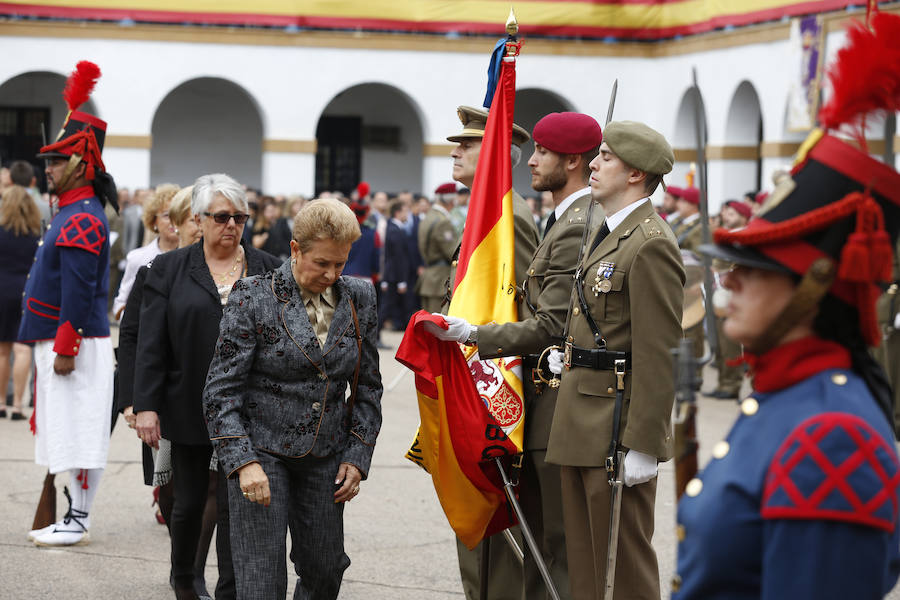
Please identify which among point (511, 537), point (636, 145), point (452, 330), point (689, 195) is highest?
point (689, 195)

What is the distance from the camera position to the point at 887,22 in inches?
84.8

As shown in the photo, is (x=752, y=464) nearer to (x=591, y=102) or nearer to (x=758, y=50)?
(x=758, y=50)

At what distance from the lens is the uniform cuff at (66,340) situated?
5.92m

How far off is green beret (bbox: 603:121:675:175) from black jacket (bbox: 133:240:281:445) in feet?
5.37

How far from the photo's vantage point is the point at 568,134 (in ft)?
15.1

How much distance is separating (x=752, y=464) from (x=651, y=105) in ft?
70.9

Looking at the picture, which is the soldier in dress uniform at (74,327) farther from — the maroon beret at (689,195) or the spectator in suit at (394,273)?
the spectator in suit at (394,273)

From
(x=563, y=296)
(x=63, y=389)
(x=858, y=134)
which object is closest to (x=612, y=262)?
(x=563, y=296)

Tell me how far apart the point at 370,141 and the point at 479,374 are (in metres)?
Answer: 22.7

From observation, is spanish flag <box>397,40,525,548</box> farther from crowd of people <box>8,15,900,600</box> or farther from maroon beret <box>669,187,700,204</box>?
maroon beret <box>669,187,700,204</box>

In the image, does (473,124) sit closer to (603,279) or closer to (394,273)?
(603,279)

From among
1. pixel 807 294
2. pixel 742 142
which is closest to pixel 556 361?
pixel 807 294

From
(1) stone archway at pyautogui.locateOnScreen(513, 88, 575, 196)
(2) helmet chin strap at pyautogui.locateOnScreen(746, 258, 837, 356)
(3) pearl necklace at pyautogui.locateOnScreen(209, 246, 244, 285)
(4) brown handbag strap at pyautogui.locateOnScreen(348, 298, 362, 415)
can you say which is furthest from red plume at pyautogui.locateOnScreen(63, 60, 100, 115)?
(1) stone archway at pyautogui.locateOnScreen(513, 88, 575, 196)

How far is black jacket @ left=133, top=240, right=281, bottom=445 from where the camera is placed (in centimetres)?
467
